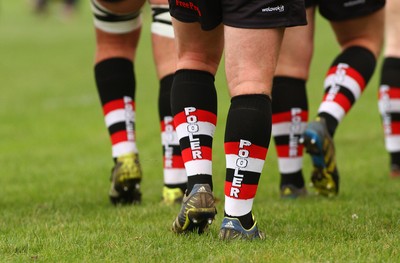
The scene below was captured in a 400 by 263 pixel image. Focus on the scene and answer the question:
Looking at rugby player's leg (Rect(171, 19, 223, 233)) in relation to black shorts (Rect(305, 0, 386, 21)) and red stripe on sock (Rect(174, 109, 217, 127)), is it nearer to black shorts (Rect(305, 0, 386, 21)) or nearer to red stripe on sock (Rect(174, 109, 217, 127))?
red stripe on sock (Rect(174, 109, 217, 127))

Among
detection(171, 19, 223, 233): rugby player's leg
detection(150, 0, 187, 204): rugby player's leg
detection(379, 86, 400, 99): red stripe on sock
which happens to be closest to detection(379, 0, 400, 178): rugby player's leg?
detection(379, 86, 400, 99): red stripe on sock

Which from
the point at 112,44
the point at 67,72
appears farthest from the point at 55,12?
the point at 112,44

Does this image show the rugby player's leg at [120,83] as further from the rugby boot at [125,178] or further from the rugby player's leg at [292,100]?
the rugby player's leg at [292,100]

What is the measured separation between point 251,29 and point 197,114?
0.47m

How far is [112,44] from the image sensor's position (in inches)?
215

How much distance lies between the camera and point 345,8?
5.35 meters

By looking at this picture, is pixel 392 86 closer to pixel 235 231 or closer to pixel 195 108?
pixel 195 108

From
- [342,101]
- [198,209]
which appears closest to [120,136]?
[342,101]

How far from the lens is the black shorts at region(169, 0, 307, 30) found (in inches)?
147

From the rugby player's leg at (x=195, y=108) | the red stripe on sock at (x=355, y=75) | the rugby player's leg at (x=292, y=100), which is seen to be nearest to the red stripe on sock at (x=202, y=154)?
the rugby player's leg at (x=195, y=108)

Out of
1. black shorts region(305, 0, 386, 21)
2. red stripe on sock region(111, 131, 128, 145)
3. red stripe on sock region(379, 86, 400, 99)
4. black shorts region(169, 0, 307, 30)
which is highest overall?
black shorts region(305, 0, 386, 21)

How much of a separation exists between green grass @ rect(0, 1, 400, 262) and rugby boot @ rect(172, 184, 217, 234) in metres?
0.06

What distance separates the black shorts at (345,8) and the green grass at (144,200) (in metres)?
0.98

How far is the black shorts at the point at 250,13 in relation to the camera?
147 inches
